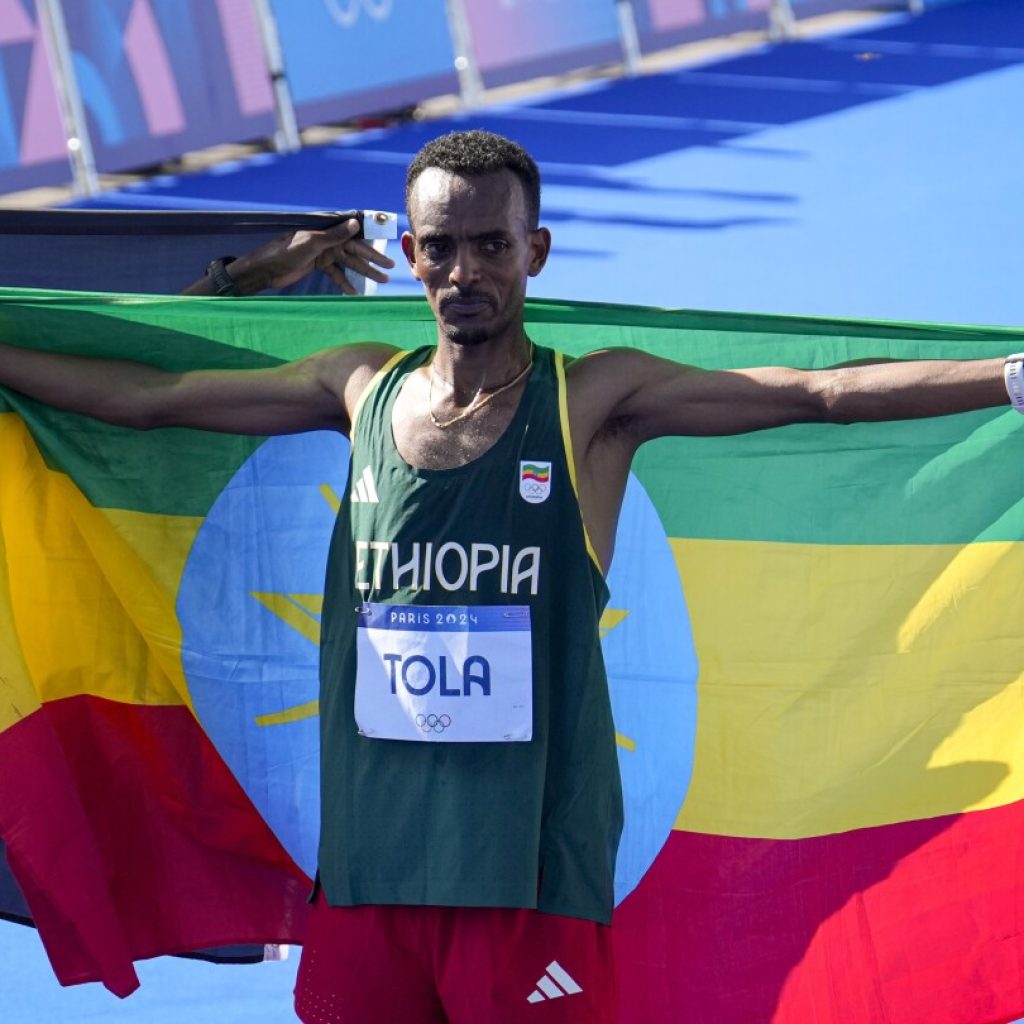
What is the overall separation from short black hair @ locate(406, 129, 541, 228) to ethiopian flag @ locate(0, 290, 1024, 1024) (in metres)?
0.69

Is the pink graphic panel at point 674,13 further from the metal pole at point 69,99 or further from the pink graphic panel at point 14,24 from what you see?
the pink graphic panel at point 14,24

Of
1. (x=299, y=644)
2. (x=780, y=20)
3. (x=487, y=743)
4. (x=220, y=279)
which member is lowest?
(x=299, y=644)

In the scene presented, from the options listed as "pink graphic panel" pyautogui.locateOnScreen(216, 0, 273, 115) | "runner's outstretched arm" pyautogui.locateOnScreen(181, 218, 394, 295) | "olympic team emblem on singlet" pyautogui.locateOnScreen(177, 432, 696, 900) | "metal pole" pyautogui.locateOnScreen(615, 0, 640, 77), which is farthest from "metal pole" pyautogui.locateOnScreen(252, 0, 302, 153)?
"olympic team emblem on singlet" pyautogui.locateOnScreen(177, 432, 696, 900)

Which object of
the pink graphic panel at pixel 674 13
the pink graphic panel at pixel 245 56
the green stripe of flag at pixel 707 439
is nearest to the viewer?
the green stripe of flag at pixel 707 439

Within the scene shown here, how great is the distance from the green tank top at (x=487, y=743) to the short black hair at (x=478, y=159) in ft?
1.18

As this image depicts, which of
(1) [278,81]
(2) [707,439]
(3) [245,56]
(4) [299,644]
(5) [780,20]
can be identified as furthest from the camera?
(5) [780,20]

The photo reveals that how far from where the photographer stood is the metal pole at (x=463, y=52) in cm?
1440

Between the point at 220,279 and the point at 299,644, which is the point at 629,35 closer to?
the point at 220,279

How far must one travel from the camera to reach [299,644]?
425 centimetres

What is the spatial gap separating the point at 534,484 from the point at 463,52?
38.4 ft

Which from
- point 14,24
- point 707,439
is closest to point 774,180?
point 14,24

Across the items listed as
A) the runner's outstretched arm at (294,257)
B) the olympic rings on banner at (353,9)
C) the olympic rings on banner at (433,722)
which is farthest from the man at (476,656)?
the olympic rings on banner at (353,9)

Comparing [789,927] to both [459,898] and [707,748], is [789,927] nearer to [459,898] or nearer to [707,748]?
[707,748]

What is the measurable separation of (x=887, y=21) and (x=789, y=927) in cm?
1526
